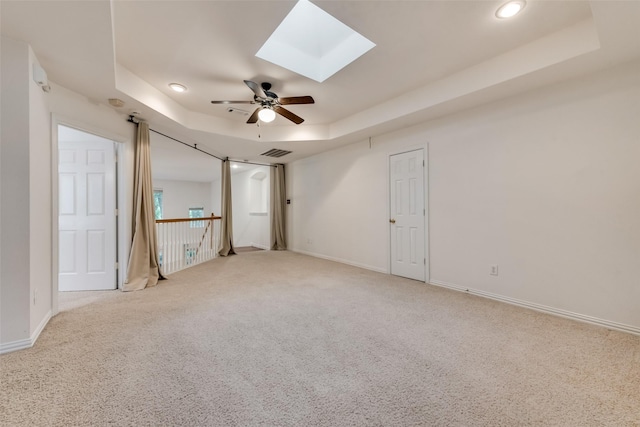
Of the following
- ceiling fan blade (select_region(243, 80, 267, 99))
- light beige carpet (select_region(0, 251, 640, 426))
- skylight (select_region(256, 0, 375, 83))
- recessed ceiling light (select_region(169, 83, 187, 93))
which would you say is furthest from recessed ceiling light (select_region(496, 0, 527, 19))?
recessed ceiling light (select_region(169, 83, 187, 93))

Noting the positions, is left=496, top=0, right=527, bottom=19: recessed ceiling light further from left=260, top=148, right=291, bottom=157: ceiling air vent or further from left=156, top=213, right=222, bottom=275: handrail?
left=156, top=213, right=222, bottom=275: handrail

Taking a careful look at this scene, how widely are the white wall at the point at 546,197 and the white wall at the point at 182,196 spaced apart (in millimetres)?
10044

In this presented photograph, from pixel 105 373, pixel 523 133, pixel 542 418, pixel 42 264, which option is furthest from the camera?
pixel 523 133

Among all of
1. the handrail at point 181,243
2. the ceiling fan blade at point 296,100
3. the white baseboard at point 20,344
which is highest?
the ceiling fan blade at point 296,100

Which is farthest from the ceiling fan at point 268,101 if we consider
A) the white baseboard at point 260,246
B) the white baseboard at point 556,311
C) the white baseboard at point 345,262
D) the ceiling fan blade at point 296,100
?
the white baseboard at point 260,246

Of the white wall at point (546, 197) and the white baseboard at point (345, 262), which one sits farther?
the white baseboard at point (345, 262)

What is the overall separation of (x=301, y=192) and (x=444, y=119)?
3777mm

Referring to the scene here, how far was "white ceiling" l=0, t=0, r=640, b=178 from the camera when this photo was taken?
1.95 metres

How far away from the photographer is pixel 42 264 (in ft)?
7.72

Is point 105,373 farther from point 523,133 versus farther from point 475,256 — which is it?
point 523,133

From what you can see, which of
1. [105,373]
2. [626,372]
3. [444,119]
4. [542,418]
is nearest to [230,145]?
[444,119]

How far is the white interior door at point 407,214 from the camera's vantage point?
3932mm

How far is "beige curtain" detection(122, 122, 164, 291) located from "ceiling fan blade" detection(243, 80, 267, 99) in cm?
202

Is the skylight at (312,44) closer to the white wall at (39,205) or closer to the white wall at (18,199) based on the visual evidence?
the white wall at (18,199)
